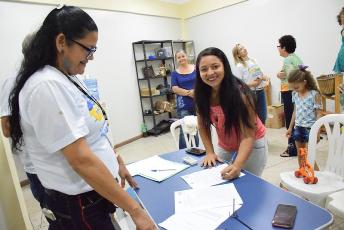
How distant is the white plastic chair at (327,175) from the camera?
1.68 m

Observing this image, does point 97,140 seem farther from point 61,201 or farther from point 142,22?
point 142,22

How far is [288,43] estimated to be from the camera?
323 cm

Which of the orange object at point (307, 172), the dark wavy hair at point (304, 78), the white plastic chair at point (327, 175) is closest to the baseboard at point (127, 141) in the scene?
the dark wavy hair at point (304, 78)

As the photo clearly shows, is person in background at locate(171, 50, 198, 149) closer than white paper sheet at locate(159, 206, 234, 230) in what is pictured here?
No

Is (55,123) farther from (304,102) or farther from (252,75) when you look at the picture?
(252,75)

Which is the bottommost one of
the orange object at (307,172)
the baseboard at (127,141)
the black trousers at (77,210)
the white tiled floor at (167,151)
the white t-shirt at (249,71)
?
the white tiled floor at (167,151)

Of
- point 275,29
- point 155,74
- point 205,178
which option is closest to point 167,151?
point 155,74

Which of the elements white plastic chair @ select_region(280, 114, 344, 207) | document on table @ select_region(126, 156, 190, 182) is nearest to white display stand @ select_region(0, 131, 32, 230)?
document on table @ select_region(126, 156, 190, 182)

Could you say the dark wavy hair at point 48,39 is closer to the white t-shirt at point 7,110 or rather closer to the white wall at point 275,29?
the white t-shirt at point 7,110

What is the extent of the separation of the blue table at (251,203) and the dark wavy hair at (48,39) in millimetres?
641

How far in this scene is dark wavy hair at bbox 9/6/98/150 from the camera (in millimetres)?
891

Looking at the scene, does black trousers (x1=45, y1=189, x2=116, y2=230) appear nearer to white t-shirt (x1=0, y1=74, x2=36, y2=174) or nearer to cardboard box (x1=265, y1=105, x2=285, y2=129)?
white t-shirt (x1=0, y1=74, x2=36, y2=174)

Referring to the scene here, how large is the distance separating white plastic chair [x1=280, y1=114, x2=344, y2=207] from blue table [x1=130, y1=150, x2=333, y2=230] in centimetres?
62

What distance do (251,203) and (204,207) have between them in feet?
0.63
